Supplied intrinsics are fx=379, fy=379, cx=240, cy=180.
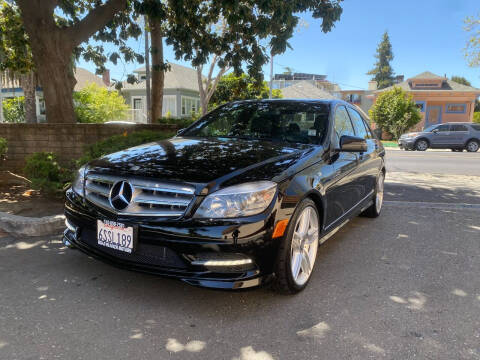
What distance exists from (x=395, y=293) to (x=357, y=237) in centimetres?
152

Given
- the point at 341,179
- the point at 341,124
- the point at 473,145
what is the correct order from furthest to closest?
the point at 473,145 < the point at 341,124 < the point at 341,179

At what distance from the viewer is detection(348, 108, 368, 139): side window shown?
4794 millimetres

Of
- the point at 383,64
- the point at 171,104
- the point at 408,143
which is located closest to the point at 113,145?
the point at 408,143

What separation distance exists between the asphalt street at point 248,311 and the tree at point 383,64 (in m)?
73.2

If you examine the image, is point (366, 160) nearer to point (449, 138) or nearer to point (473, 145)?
point (449, 138)

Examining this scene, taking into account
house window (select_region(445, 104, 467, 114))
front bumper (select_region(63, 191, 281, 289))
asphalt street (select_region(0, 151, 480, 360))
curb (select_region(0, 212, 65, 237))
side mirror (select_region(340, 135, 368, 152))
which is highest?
house window (select_region(445, 104, 467, 114))

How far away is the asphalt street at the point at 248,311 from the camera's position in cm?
235

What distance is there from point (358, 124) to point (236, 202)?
302 centimetres

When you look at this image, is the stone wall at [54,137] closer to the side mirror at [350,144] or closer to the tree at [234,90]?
the side mirror at [350,144]

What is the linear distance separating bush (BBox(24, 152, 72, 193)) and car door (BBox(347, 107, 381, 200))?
13.9 feet

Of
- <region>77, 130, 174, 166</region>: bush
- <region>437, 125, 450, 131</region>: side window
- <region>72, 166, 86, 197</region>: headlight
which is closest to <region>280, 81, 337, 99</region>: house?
<region>437, 125, 450, 131</region>: side window

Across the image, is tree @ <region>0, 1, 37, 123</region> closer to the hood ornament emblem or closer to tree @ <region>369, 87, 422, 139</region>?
the hood ornament emblem

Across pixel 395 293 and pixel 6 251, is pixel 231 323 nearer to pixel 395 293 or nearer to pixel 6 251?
pixel 395 293

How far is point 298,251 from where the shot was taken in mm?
3057
